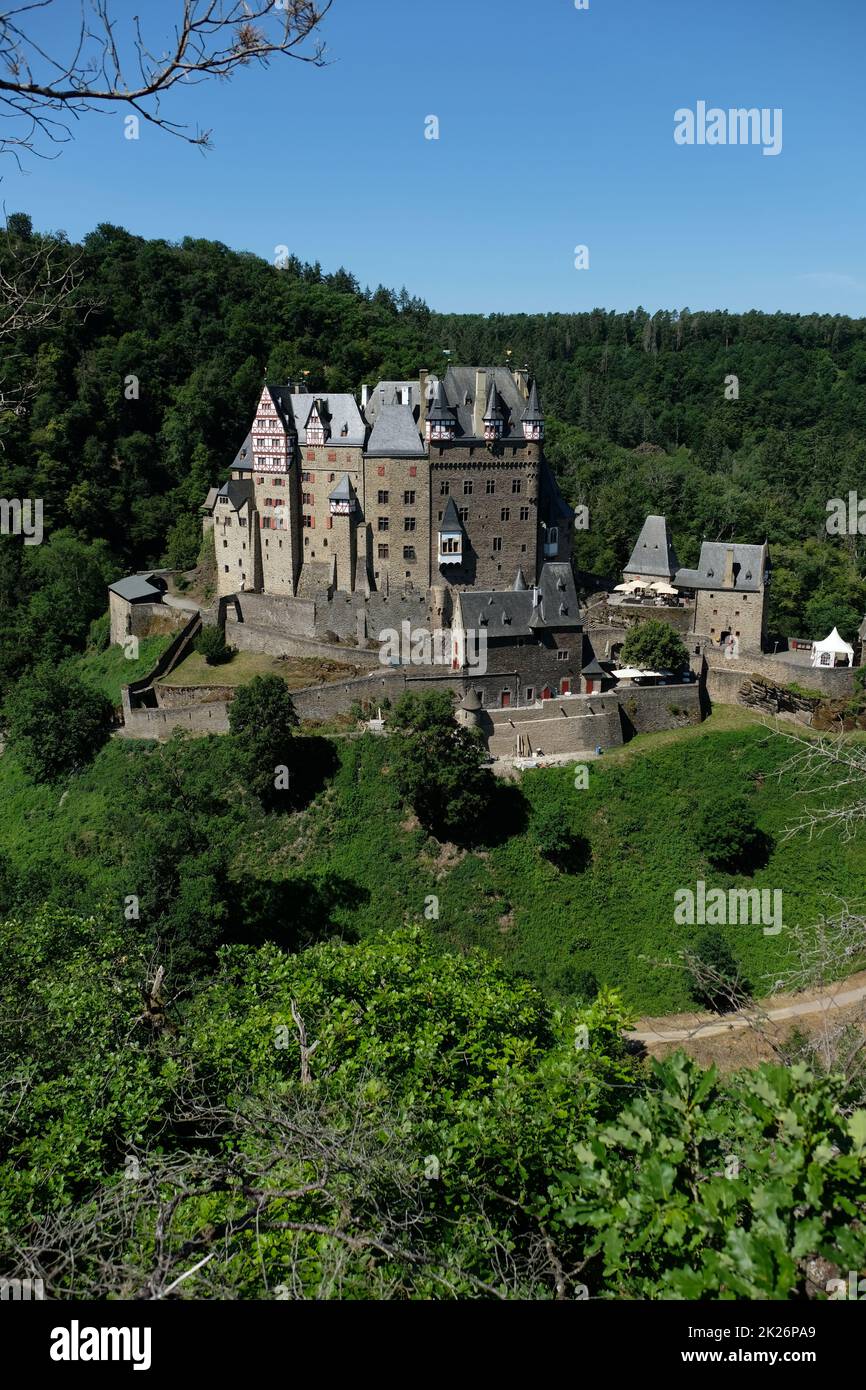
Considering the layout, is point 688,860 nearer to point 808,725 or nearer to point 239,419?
point 808,725

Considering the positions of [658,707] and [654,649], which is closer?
[658,707]

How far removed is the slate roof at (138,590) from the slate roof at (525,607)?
60.4ft

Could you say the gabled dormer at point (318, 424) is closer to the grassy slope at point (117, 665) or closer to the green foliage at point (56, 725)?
the grassy slope at point (117, 665)

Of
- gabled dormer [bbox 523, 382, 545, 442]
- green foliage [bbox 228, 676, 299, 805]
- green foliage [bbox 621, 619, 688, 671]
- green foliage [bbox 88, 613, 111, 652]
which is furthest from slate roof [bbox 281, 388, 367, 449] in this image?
green foliage [bbox 88, 613, 111, 652]

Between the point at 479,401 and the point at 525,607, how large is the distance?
33.4 feet

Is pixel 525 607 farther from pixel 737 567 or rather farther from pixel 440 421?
pixel 737 567

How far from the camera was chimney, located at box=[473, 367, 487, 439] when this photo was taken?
46.8 m

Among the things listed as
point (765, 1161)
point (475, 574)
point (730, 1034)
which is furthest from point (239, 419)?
point (765, 1161)

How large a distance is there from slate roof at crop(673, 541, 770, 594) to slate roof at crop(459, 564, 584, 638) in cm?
851

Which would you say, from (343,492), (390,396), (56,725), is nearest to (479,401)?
(390,396)

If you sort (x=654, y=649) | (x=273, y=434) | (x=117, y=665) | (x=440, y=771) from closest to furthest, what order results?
(x=440, y=771), (x=654, y=649), (x=273, y=434), (x=117, y=665)

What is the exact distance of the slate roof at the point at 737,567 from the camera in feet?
159

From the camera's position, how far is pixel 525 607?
43.9 m

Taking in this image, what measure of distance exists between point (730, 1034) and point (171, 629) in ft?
108
